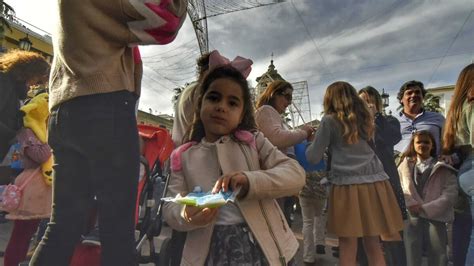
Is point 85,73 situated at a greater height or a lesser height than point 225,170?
greater

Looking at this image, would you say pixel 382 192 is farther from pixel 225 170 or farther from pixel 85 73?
pixel 85 73

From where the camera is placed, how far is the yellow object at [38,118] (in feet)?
5.74

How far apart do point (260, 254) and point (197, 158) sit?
44 centimetres

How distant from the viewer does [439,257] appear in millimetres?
2160

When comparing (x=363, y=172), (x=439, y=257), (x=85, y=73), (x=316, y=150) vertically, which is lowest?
(x=439, y=257)

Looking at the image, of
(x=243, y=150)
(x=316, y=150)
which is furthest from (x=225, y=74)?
(x=316, y=150)

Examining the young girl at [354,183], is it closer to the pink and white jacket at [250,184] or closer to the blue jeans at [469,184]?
the blue jeans at [469,184]

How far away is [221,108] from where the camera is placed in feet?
4.17

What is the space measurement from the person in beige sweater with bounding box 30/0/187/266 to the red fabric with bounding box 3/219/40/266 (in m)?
0.82

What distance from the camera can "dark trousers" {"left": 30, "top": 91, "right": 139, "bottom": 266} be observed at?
1130mm

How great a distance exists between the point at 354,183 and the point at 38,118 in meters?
2.00

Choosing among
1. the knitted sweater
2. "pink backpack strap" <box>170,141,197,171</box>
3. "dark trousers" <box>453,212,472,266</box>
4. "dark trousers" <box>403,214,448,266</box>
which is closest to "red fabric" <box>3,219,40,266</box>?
the knitted sweater

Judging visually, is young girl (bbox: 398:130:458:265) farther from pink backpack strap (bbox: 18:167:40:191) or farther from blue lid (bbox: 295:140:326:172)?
pink backpack strap (bbox: 18:167:40:191)

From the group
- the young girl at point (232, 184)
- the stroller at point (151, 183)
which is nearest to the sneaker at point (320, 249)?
the stroller at point (151, 183)
